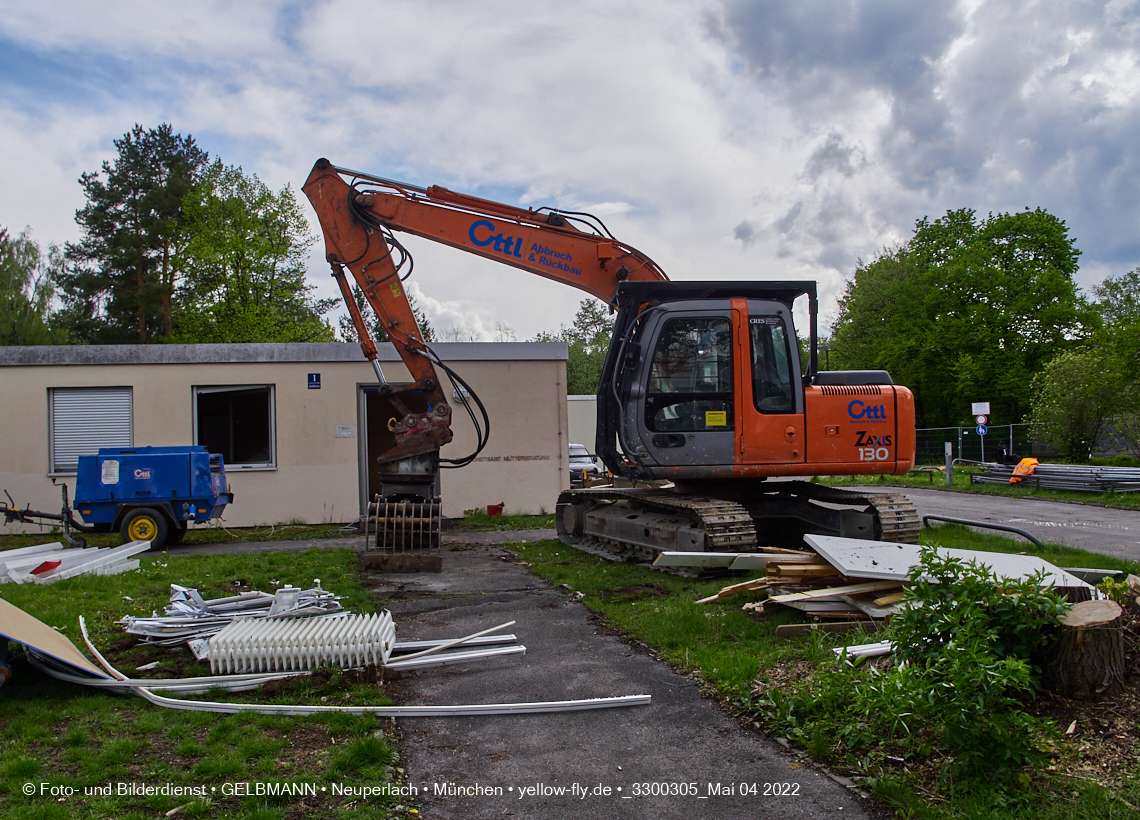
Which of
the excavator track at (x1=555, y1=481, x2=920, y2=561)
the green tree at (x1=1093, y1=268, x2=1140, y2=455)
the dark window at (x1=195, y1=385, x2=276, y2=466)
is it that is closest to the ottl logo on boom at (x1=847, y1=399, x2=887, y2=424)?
the excavator track at (x1=555, y1=481, x2=920, y2=561)

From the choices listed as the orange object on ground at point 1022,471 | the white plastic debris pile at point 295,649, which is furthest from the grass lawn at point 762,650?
the orange object on ground at point 1022,471

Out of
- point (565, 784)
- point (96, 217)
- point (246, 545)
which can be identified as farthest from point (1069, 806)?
point (96, 217)

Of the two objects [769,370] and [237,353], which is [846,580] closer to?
[769,370]

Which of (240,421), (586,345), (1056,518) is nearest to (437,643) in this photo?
(240,421)

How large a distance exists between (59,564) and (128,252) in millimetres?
31980

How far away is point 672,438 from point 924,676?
5436 mm

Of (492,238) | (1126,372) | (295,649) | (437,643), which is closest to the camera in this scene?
(295,649)

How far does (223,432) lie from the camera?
1576 centimetres

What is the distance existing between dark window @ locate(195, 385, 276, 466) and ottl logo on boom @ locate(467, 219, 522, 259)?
672cm

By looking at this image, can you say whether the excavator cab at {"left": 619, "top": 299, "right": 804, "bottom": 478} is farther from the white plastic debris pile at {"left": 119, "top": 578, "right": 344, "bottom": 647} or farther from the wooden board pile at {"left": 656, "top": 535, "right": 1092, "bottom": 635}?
the white plastic debris pile at {"left": 119, "top": 578, "right": 344, "bottom": 647}

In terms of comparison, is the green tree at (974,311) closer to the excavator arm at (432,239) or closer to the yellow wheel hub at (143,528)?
the excavator arm at (432,239)

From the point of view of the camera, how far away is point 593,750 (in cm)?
393

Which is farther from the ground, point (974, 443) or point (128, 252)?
point (128, 252)

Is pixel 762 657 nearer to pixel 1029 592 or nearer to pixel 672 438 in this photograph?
pixel 1029 592
